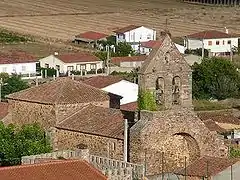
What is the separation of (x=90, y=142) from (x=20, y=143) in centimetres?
214

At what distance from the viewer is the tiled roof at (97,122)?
29422 millimetres

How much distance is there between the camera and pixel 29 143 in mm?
29047

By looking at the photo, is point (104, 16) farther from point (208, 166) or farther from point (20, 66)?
point (208, 166)

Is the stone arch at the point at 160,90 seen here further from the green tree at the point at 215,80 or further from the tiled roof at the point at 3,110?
the green tree at the point at 215,80

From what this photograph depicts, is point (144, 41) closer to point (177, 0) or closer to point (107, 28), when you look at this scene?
point (107, 28)

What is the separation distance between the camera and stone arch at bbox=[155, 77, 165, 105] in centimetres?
2883

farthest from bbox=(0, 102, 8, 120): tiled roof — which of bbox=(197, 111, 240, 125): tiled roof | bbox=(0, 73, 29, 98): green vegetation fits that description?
bbox=(0, 73, 29, 98): green vegetation

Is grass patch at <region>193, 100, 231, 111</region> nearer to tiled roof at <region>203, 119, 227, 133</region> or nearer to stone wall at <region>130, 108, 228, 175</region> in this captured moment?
tiled roof at <region>203, 119, 227, 133</region>

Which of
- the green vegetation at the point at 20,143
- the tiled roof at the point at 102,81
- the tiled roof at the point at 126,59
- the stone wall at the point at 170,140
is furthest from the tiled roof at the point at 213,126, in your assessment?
the tiled roof at the point at 126,59

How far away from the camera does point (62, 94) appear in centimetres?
3238

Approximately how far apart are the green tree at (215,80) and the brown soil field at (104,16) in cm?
2727

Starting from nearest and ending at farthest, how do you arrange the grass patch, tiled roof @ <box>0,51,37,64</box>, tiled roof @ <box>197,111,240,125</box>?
tiled roof @ <box>197,111,240,125</box> → the grass patch → tiled roof @ <box>0,51,37,64</box>

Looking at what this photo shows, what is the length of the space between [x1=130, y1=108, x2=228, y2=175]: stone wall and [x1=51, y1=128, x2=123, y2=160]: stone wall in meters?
0.60

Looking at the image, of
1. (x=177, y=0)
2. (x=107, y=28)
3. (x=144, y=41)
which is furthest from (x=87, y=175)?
(x=177, y=0)
